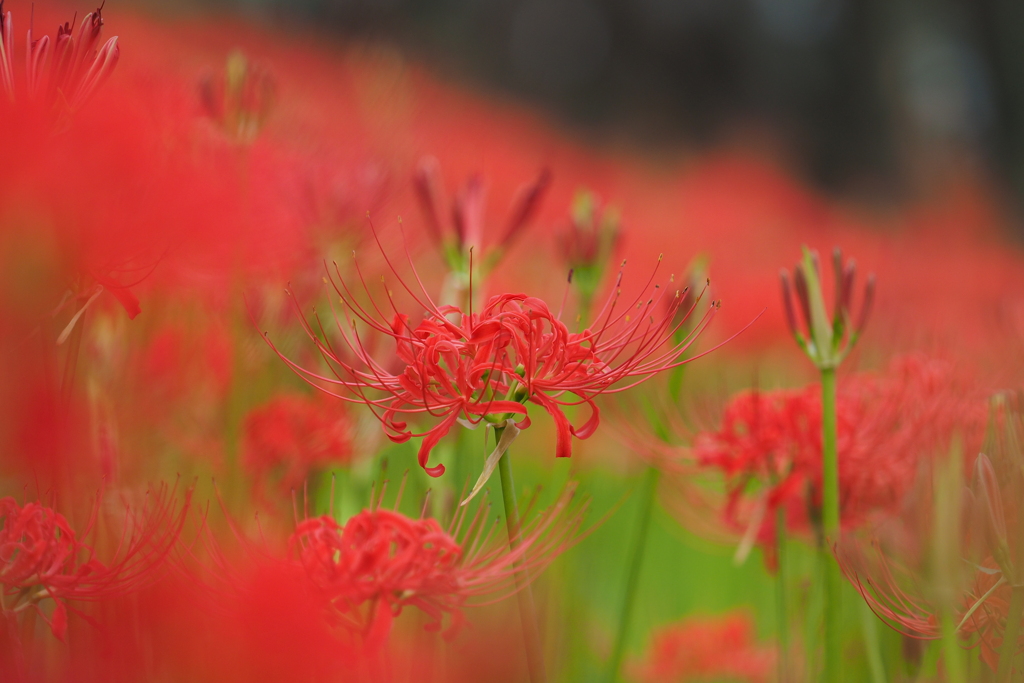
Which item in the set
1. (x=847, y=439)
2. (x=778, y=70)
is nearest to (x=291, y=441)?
(x=847, y=439)

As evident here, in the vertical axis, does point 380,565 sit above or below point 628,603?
→ above

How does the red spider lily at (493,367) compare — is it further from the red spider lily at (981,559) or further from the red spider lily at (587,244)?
the red spider lily at (587,244)

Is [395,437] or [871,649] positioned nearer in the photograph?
[395,437]

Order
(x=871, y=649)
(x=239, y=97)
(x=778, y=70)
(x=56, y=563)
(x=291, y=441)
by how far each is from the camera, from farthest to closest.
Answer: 1. (x=778, y=70)
2. (x=239, y=97)
3. (x=291, y=441)
4. (x=871, y=649)
5. (x=56, y=563)

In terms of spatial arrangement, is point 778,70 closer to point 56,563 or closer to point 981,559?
point 981,559

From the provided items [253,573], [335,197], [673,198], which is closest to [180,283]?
[335,197]

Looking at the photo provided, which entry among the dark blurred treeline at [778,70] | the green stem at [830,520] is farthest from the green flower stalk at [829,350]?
the dark blurred treeline at [778,70]

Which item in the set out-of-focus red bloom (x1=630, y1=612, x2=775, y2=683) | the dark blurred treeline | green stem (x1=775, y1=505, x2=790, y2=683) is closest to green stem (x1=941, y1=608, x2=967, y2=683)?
green stem (x1=775, y1=505, x2=790, y2=683)

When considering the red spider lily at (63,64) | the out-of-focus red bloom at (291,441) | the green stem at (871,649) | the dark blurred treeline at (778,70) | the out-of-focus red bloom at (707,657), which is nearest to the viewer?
the red spider lily at (63,64)
